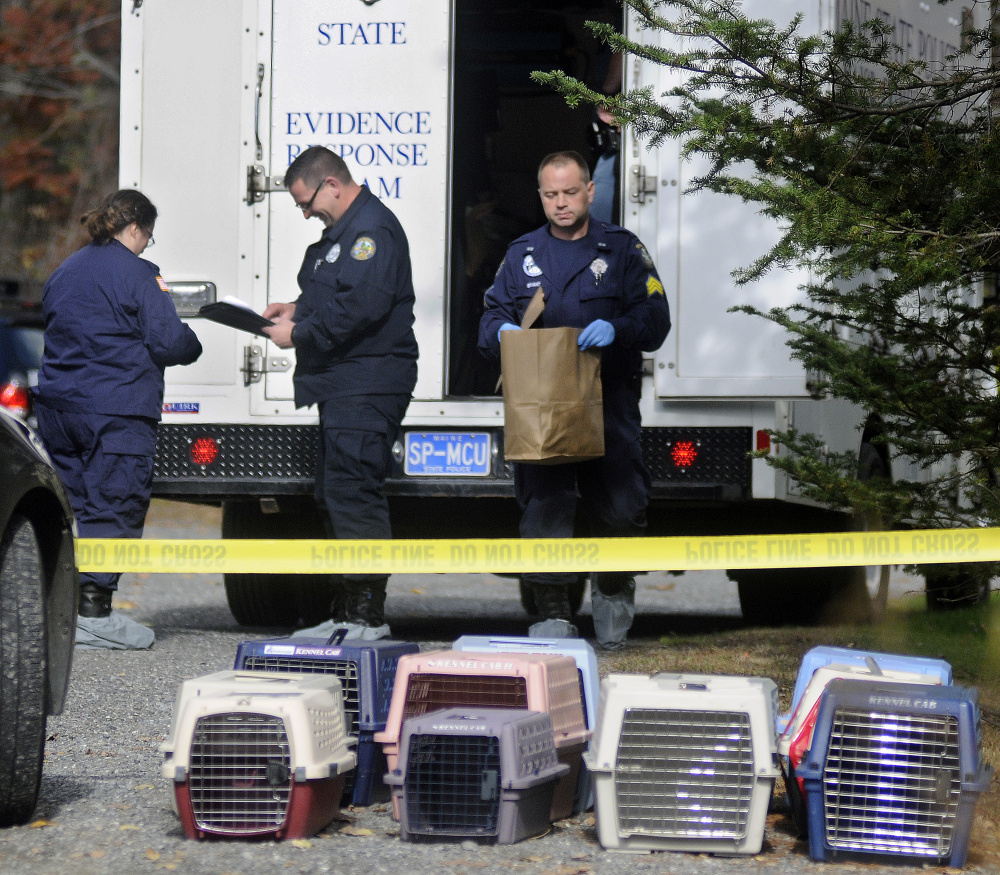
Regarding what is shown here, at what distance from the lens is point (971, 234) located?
4.54 metres

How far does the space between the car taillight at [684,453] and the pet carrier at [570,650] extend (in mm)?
2582

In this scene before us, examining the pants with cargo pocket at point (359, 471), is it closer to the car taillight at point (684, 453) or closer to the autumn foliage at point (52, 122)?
the car taillight at point (684, 453)

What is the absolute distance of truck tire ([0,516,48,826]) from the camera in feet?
12.2

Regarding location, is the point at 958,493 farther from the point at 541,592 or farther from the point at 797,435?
the point at 541,592

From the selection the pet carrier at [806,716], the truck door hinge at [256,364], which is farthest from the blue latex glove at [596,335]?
the pet carrier at [806,716]

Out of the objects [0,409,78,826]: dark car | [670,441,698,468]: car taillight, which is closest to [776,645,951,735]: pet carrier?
[0,409,78,826]: dark car

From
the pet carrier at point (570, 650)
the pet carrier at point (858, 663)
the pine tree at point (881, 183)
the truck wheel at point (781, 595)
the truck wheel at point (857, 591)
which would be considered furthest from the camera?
the truck wheel at point (781, 595)

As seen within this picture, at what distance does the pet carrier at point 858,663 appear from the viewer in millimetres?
4066

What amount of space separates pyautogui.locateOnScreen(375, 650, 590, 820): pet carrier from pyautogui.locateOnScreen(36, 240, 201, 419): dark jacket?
314 cm

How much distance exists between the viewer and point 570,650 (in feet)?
14.3

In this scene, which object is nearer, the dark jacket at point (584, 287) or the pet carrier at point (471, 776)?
the pet carrier at point (471, 776)

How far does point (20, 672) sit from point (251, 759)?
58 cm

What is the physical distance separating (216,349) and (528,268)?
1.64 m

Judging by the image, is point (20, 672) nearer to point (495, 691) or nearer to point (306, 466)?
point (495, 691)
